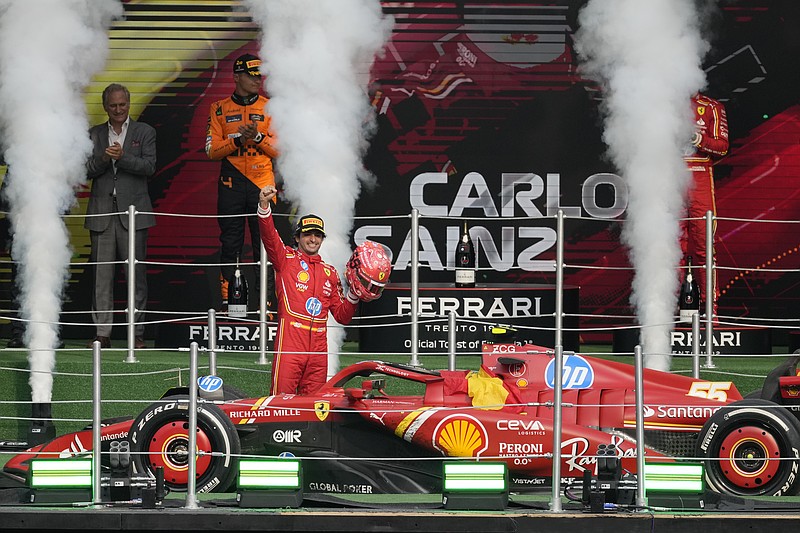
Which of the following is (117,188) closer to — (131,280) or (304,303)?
(131,280)

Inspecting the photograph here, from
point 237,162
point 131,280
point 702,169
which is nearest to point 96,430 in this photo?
point 131,280

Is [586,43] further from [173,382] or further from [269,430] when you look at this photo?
[269,430]

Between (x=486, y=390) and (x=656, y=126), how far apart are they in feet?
12.3

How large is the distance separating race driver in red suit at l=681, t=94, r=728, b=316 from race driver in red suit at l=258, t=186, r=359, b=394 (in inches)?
149

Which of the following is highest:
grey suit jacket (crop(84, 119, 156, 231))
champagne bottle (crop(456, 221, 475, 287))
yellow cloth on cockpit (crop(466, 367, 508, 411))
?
grey suit jacket (crop(84, 119, 156, 231))

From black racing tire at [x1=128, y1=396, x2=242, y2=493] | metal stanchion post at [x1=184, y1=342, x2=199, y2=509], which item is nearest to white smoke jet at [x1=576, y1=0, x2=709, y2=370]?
black racing tire at [x1=128, y1=396, x2=242, y2=493]

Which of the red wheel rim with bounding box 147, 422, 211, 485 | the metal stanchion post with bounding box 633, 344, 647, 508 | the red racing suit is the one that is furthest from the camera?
the red racing suit

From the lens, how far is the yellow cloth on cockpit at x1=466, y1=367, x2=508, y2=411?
7477mm

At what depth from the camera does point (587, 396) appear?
7.50 m

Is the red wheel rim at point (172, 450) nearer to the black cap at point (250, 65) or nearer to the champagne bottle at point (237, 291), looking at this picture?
the champagne bottle at point (237, 291)

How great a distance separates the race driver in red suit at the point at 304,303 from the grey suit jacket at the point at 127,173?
8.25 feet

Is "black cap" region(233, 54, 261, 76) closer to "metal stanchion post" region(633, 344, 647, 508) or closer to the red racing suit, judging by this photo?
the red racing suit

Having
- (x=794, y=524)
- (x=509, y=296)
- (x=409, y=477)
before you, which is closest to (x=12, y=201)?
(x=509, y=296)

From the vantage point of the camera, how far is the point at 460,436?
281 inches
